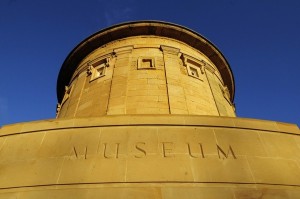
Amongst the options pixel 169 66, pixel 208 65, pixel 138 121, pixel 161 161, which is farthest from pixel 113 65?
pixel 161 161

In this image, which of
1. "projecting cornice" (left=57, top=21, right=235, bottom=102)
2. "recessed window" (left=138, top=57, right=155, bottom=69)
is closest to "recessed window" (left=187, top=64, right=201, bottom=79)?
"recessed window" (left=138, top=57, right=155, bottom=69)

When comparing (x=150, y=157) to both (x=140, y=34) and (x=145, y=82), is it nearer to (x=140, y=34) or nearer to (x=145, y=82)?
(x=145, y=82)

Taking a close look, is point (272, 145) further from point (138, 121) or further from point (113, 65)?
point (113, 65)

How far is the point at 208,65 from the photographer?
17922 millimetres

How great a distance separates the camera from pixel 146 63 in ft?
50.0

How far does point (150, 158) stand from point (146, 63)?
28.8ft

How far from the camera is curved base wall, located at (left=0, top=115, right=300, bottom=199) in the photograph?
649cm

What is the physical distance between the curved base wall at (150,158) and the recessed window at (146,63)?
672 cm

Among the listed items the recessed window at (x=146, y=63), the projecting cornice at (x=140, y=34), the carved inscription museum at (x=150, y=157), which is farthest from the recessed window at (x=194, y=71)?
the carved inscription museum at (x=150, y=157)

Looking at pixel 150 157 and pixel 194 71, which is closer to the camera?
pixel 150 157

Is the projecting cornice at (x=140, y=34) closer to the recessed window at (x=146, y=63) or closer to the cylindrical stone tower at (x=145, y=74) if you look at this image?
the cylindrical stone tower at (x=145, y=74)

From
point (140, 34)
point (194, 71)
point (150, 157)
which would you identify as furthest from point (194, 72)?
point (150, 157)

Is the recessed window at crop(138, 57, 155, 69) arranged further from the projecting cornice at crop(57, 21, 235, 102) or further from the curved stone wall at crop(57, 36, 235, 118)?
the projecting cornice at crop(57, 21, 235, 102)

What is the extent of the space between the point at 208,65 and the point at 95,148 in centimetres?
1212
